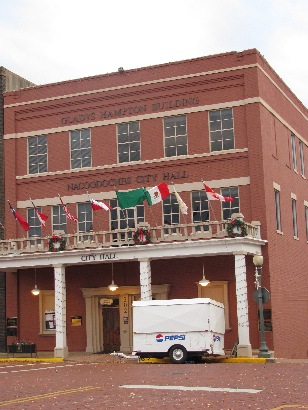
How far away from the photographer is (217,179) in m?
33.9

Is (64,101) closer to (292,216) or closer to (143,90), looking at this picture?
(143,90)

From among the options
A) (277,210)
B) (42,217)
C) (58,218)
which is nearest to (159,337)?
(42,217)

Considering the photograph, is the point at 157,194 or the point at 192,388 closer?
the point at 192,388

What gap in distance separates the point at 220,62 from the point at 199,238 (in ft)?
27.7

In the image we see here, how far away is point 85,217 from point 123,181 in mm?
2562

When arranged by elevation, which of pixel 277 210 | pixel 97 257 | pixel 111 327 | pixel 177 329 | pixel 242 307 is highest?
pixel 277 210

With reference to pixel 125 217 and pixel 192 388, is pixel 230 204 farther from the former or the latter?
pixel 192 388

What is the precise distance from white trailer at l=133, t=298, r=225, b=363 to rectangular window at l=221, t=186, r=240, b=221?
6.69 m

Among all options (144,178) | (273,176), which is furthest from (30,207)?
(273,176)

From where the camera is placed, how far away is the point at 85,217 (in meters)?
36.2

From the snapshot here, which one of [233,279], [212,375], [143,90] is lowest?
[212,375]

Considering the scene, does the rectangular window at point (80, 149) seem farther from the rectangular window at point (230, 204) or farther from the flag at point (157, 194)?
the rectangular window at point (230, 204)

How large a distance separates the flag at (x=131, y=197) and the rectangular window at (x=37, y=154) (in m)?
6.99

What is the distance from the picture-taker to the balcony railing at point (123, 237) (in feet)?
103
